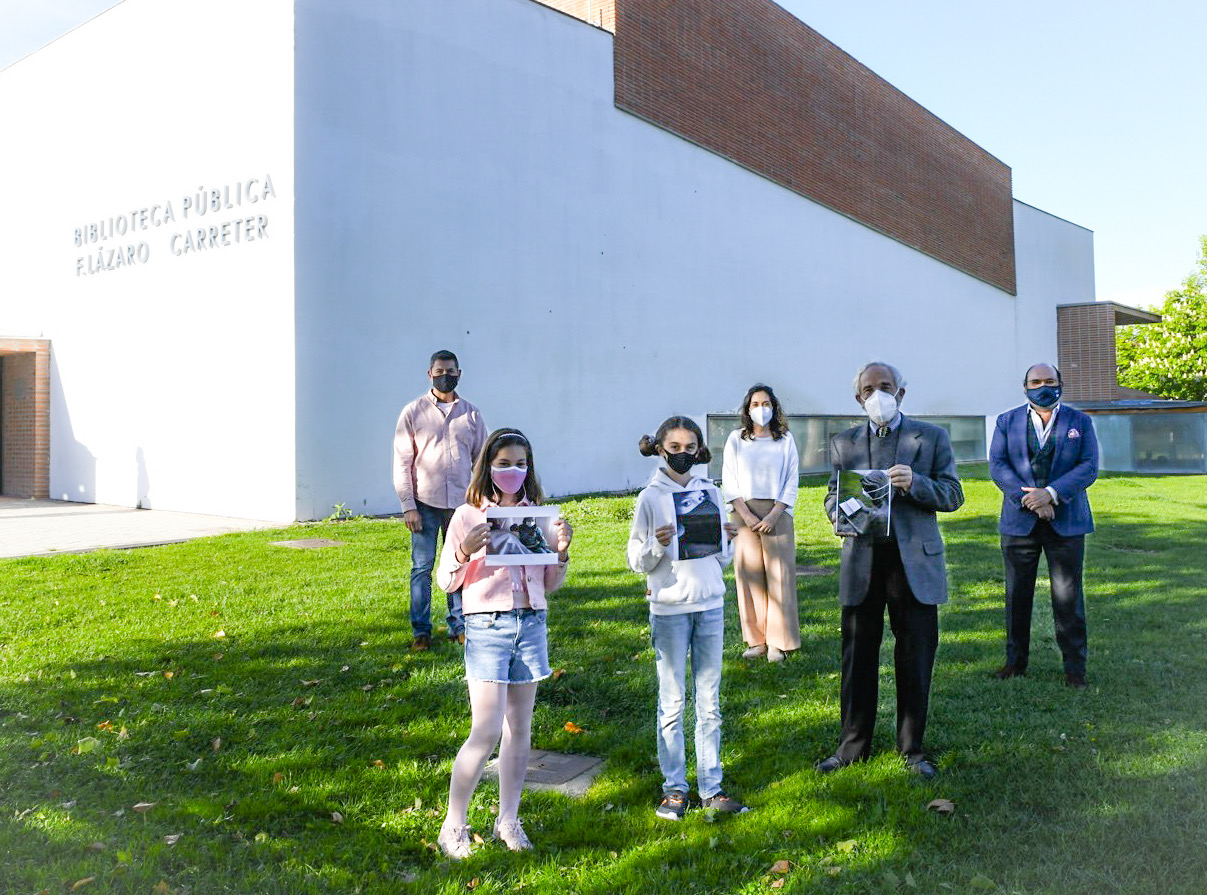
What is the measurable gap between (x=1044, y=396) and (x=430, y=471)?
3.99 m

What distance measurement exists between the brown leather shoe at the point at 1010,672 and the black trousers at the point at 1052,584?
26 mm

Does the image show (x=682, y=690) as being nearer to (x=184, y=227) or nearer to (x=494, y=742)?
(x=494, y=742)

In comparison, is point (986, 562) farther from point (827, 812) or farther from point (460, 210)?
point (460, 210)

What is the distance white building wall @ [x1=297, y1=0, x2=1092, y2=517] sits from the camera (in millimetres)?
14031

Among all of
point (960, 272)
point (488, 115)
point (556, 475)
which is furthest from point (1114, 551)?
point (960, 272)

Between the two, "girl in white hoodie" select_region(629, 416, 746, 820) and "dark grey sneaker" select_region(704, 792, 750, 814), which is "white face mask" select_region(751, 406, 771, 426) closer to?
"girl in white hoodie" select_region(629, 416, 746, 820)

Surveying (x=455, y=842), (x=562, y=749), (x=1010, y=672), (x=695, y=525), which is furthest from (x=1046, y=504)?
(x=455, y=842)

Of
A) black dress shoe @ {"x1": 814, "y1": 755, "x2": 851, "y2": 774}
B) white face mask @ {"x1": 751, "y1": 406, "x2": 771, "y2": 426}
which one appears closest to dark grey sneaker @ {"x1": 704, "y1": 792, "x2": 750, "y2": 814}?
black dress shoe @ {"x1": 814, "y1": 755, "x2": 851, "y2": 774}

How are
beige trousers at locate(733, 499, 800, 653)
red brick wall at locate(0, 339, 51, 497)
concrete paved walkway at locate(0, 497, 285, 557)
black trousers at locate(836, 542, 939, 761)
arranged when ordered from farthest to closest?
1. red brick wall at locate(0, 339, 51, 497)
2. concrete paved walkway at locate(0, 497, 285, 557)
3. beige trousers at locate(733, 499, 800, 653)
4. black trousers at locate(836, 542, 939, 761)

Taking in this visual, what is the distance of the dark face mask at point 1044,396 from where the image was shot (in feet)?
20.3

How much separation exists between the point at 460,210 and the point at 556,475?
4.68 meters

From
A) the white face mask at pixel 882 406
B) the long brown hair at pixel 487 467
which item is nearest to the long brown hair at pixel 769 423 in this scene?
the white face mask at pixel 882 406

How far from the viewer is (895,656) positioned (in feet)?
15.3

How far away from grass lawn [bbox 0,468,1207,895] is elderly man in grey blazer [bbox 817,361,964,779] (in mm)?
216
